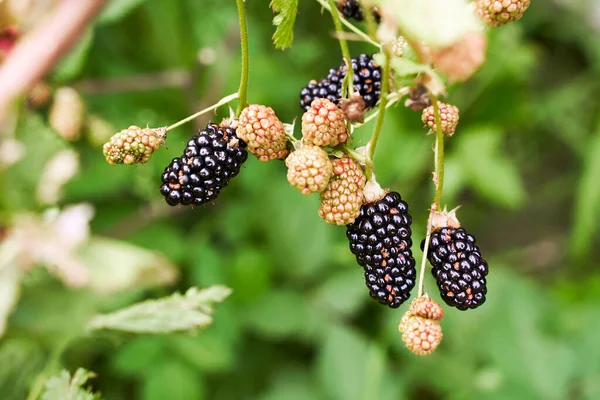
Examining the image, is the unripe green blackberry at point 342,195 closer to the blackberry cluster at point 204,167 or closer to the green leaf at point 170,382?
the blackberry cluster at point 204,167

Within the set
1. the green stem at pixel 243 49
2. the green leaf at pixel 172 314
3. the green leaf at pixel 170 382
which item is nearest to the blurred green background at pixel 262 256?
the green leaf at pixel 170 382

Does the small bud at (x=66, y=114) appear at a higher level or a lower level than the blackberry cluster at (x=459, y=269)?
higher

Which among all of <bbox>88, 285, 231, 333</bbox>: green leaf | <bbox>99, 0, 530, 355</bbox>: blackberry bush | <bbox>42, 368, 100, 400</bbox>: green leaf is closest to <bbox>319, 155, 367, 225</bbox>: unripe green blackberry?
<bbox>99, 0, 530, 355</bbox>: blackberry bush

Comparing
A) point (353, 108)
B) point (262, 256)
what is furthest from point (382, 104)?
point (262, 256)

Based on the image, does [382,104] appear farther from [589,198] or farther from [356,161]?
[589,198]

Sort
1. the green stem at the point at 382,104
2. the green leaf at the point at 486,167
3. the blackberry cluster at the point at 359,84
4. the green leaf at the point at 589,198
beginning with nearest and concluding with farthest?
the green stem at the point at 382,104
the blackberry cluster at the point at 359,84
the green leaf at the point at 486,167
the green leaf at the point at 589,198

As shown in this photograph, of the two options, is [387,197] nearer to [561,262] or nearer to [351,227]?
[351,227]
